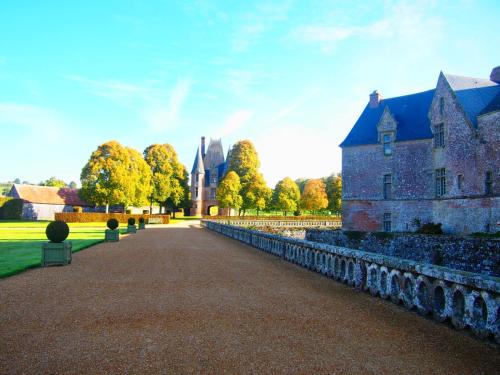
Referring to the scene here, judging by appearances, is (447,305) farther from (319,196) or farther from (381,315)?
(319,196)

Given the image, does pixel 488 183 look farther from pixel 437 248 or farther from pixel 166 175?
pixel 166 175

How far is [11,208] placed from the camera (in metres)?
59.5

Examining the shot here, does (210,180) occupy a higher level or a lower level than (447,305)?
higher

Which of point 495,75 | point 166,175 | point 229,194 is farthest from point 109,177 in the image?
point 495,75

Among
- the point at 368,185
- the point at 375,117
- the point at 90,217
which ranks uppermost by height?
the point at 375,117

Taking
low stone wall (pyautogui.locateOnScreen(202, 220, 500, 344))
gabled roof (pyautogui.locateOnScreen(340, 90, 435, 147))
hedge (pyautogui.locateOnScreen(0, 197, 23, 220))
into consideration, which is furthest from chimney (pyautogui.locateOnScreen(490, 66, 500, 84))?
hedge (pyautogui.locateOnScreen(0, 197, 23, 220))

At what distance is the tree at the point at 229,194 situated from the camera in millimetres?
58531

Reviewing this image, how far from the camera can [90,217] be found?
1833 inches

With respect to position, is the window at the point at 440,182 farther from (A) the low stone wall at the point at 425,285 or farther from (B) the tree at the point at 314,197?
(B) the tree at the point at 314,197

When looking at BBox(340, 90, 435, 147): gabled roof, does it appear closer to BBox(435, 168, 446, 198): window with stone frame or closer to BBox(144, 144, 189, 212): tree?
BBox(435, 168, 446, 198): window with stone frame

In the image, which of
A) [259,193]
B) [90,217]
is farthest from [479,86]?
[90,217]

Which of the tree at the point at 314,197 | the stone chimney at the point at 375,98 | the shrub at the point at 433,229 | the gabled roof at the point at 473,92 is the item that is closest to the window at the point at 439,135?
the gabled roof at the point at 473,92

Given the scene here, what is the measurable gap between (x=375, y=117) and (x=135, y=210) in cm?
5224

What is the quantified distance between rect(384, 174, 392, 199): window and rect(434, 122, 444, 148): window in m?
4.28
